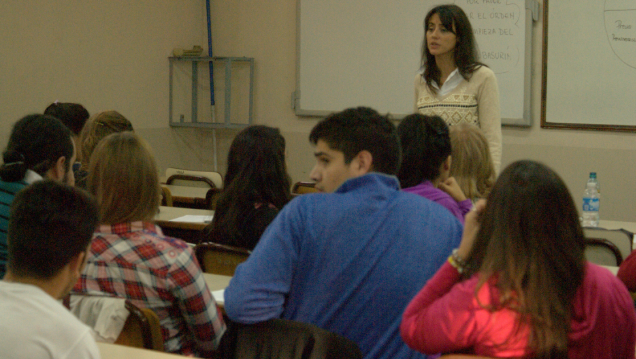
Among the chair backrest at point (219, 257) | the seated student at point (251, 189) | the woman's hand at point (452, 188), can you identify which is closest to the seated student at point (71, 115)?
the seated student at point (251, 189)

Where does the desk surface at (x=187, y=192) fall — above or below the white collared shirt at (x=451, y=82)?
below

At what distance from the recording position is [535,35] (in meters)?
5.16

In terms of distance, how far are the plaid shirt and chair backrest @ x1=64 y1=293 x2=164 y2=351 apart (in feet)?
0.33

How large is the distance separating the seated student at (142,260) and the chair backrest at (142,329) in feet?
0.40

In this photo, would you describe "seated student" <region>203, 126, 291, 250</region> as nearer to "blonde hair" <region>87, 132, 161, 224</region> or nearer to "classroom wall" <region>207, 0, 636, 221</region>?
"blonde hair" <region>87, 132, 161, 224</region>

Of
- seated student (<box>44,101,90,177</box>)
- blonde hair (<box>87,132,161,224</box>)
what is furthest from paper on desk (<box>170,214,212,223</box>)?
blonde hair (<box>87,132,161,224</box>)

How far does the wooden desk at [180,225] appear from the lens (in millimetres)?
3295

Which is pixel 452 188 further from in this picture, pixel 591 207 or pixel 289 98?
pixel 289 98

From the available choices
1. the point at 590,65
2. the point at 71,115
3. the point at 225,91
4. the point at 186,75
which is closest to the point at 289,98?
the point at 225,91

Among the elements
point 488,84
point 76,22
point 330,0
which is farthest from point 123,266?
point 330,0

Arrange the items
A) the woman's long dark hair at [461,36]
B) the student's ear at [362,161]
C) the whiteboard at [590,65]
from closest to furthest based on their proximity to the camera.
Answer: the student's ear at [362,161]
the woman's long dark hair at [461,36]
the whiteboard at [590,65]

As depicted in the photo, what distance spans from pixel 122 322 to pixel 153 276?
0.17 metres

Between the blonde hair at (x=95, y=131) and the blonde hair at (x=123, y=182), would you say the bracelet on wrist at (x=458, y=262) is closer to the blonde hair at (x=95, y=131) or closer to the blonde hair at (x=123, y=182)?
the blonde hair at (x=123, y=182)

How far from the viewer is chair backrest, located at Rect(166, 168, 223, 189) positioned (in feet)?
14.1
